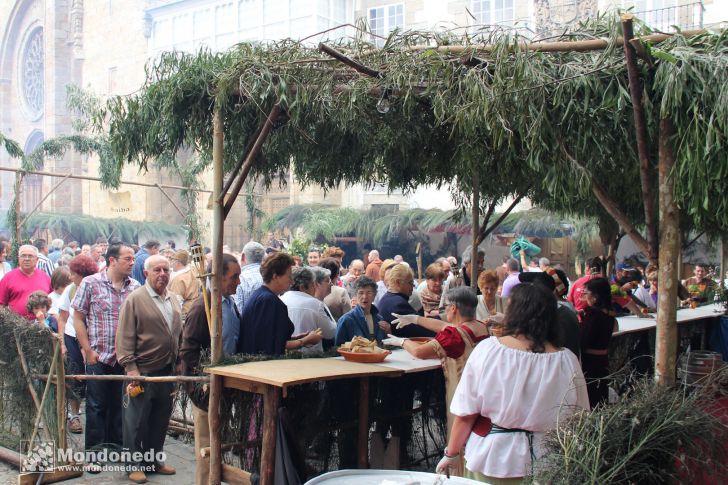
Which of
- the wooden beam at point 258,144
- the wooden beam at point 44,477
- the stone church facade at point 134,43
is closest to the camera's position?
the wooden beam at point 258,144

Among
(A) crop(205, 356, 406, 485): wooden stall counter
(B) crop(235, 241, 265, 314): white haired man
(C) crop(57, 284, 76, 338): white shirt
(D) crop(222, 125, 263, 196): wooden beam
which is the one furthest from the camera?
(B) crop(235, 241, 265, 314): white haired man

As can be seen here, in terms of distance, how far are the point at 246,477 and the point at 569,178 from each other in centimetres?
308

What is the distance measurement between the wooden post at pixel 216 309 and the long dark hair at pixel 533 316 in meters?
2.69

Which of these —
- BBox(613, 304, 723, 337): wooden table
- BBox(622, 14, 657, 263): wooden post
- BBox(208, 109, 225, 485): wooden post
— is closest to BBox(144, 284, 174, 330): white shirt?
BBox(208, 109, 225, 485): wooden post

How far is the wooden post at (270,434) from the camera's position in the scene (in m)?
4.84

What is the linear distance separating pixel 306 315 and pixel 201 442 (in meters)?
1.36

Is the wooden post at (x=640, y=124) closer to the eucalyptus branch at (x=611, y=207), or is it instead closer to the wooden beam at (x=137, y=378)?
the eucalyptus branch at (x=611, y=207)

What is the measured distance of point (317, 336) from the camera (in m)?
5.84

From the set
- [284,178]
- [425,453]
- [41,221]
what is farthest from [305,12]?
[425,453]

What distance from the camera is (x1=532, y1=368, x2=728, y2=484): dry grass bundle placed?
2811 millimetres

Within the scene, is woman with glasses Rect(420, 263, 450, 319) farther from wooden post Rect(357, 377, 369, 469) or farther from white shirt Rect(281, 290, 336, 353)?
wooden post Rect(357, 377, 369, 469)

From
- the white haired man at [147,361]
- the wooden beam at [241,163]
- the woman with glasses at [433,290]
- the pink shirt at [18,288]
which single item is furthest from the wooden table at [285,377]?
the pink shirt at [18,288]

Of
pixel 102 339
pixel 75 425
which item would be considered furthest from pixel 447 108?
pixel 75 425

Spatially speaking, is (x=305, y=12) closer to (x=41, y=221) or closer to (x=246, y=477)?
(x=41, y=221)
